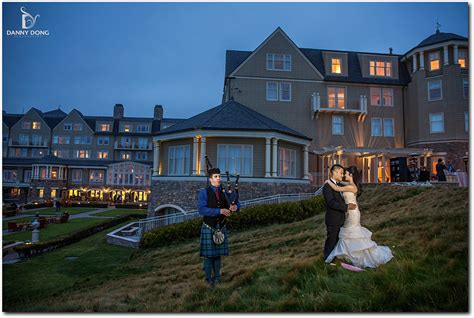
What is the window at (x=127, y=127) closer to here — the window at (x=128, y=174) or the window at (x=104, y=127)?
the window at (x=104, y=127)

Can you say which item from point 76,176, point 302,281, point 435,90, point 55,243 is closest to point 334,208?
point 302,281

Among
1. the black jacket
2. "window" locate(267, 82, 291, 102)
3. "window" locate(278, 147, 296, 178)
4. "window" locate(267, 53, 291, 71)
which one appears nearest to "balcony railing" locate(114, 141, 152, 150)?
"window" locate(267, 82, 291, 102)

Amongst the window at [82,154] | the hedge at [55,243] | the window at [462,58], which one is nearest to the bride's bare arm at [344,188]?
the hedge at [55,243]

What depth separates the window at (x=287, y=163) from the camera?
705 inches

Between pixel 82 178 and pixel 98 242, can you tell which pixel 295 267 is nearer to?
pixel 98 242

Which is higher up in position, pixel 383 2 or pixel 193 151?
pixel 383 2

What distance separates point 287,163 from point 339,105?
7.95 m

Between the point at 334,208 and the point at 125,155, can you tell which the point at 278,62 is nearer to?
the point at 334,208

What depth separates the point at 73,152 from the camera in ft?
149

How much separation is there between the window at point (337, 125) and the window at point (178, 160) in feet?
37.6

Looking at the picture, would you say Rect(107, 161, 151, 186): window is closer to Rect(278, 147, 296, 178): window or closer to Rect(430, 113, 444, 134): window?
Rect(278, 147, 296, 178): window

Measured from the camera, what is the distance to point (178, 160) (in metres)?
18.1

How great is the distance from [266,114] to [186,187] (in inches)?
353

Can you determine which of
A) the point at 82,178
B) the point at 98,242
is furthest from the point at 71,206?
the point at 98,242
